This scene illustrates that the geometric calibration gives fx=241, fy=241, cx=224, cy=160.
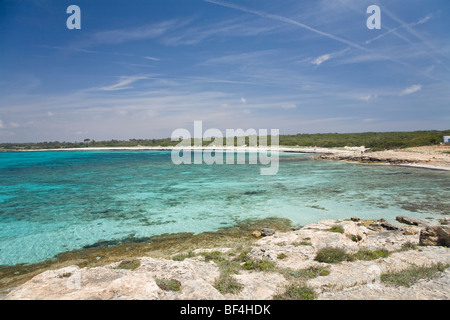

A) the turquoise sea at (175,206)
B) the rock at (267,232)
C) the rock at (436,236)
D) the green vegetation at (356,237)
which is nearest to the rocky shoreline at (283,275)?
the rock at (436,236)

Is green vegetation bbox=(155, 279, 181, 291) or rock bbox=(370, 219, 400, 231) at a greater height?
green vegetation bbox=(155, 279, 181, 291)

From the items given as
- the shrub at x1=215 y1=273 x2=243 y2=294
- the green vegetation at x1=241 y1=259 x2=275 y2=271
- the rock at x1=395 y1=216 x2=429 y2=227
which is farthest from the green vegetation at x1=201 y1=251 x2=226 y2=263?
the rock at x1=395 y1=216 x2=429 y2=227

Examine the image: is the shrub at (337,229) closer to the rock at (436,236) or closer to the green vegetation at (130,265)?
the rock at (436,236)

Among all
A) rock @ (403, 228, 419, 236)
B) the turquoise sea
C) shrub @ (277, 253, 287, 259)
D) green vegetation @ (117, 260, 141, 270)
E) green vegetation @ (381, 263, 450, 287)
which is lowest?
the turquoise sea

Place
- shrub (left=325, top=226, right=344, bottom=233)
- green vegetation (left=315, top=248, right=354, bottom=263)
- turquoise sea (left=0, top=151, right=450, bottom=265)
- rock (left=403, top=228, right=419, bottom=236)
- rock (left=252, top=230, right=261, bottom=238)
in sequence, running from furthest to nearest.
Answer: turquoise sea (left=0, top=151, right=450, bottom=265) → rock (left=252, top=230, right=261, bottom=238) → rock (left=403, top=228, right=419, bottom=236) → shrub (left=325, top=226, right=344, bottom=233) → green vegetation (left=315, top=248, right=354, bottom=263)

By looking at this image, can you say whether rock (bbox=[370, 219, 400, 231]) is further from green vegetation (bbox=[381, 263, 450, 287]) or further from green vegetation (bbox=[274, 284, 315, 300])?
green vegetation (bbox=[274, 284, 315, 300])

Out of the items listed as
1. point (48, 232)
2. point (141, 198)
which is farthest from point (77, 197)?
point (48, 232)

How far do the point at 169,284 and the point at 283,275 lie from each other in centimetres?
300

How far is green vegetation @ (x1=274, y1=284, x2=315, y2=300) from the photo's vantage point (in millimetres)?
5125

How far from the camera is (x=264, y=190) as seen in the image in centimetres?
2494

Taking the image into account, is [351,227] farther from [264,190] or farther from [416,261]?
[264,190]

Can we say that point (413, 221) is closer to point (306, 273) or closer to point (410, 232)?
point (410, 232)

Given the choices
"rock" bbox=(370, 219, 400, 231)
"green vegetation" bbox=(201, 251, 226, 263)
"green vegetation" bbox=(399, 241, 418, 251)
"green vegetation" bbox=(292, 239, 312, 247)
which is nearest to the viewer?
"green vegetation" bbox=(399, 241, 418, 251)

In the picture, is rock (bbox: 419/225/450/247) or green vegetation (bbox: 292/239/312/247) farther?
green vegetation (bbox: 292/239/312/247)
